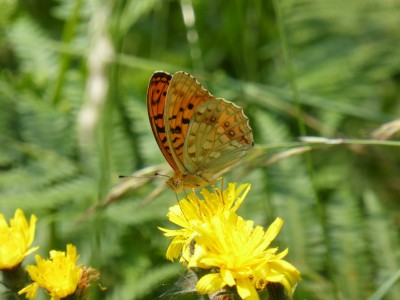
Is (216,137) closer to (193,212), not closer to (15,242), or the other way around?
(193,212)

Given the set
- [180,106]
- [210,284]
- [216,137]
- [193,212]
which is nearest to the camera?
[210,284]

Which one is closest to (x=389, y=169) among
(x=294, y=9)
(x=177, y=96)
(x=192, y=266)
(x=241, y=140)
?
(x=294, y=9)

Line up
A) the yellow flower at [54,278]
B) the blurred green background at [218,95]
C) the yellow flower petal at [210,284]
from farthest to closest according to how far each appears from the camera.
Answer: the blurred green background at [218,95] → the yellow flower at [54,278] → the yellow flower petal at [210,284]

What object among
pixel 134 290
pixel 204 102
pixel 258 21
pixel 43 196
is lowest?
pixel 134 290

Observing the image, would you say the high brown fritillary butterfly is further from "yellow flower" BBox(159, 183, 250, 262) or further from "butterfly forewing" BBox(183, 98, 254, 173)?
"yellow flower" BBox(159, 183, 250, 262)

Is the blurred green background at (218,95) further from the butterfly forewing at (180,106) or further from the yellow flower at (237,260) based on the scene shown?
the yellow flower at (237,260)

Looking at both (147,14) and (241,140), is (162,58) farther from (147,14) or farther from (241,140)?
(241,140)

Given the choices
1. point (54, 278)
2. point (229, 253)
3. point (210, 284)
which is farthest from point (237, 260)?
point (54, 278)

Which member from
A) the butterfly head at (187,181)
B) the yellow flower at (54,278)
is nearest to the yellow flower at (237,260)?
the yellow flower at (54,278)
